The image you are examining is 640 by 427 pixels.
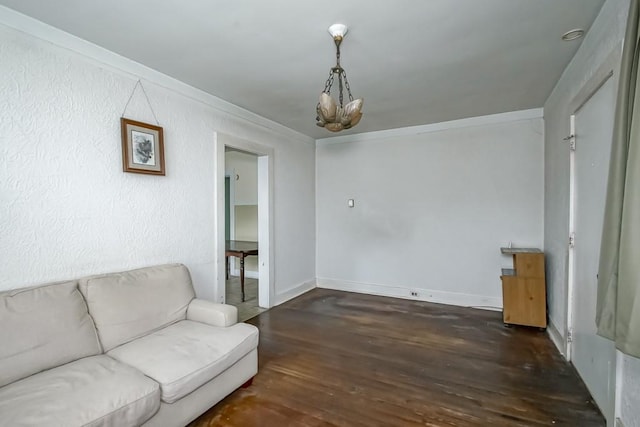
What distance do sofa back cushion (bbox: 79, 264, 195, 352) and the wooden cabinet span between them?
337 centimetres

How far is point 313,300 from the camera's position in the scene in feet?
14.8

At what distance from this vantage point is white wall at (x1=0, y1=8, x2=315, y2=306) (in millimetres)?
1892

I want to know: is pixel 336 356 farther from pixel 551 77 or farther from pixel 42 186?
pixel 551 77

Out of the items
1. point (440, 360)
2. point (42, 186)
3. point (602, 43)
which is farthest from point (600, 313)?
point (42, 186)

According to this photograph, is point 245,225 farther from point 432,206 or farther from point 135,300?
point 135,300

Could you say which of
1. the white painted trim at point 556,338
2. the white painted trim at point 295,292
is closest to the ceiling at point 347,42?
the white painted trim at point 556,338

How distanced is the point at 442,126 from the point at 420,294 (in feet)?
8.03

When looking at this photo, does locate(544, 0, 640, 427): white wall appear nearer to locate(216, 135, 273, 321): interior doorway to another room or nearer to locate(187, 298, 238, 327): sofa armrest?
locate(187, 298, 238, 327): sofa armrest

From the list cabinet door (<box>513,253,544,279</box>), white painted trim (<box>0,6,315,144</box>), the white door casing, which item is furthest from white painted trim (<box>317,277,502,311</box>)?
white painted trim (<box>0,6,315,144</box>)

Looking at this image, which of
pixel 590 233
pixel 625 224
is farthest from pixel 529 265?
pixel 625 224

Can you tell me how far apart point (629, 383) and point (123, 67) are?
3.88 m

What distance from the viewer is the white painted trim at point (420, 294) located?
4062 mm

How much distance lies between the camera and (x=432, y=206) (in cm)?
439

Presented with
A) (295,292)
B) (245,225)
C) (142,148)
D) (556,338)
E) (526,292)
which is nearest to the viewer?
(142,148)
